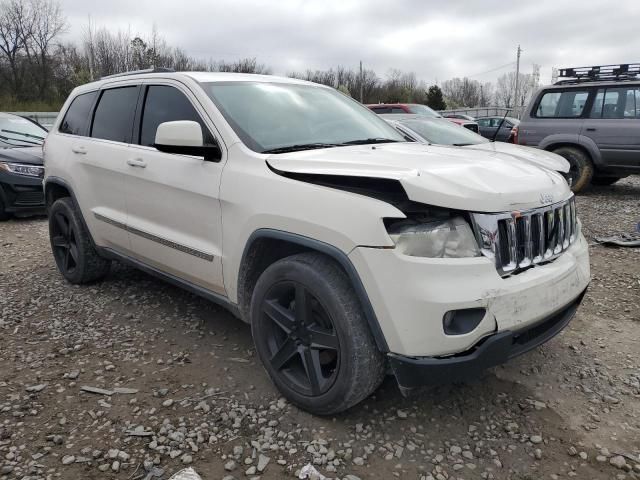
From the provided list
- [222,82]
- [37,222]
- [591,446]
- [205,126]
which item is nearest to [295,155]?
[205,126]

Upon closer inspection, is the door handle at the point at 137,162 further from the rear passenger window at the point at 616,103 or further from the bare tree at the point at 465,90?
the bare tree at the point at 465,90

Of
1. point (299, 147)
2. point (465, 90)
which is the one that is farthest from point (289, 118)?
point (465, 90)

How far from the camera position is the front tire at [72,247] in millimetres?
4395

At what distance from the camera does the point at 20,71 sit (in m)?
39.7

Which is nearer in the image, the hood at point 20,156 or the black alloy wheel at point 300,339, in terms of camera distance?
the black alloy wheel at point 300,339

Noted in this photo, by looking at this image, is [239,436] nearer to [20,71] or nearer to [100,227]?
[100,227]

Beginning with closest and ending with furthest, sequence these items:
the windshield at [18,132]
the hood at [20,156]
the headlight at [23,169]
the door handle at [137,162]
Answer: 1. the door handle at [137,162]
2. the headlight at [23,169]
3. the hood at [20,156]
4. the windshield at [18,132]

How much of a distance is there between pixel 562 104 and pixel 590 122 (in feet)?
2.04

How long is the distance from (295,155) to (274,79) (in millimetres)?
1207

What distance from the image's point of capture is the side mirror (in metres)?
2.84

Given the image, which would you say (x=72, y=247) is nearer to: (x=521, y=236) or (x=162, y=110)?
(x=162, y=110)

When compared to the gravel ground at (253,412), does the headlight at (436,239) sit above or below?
above

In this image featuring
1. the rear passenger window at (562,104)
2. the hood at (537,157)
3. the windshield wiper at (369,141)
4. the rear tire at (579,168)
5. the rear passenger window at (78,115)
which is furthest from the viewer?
the rear passenger window at (562,104)

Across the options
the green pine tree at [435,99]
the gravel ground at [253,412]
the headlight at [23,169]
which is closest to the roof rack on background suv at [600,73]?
the gravel ground at [253,412]
